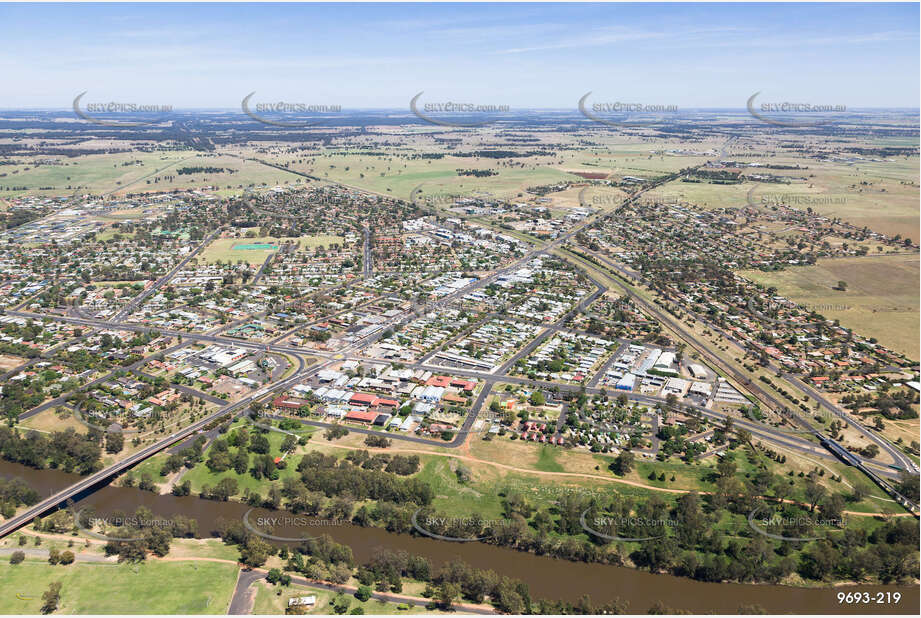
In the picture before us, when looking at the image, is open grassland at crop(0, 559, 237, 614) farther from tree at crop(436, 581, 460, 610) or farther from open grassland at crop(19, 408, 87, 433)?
open grassland at crop(19, 408, 87, 433)

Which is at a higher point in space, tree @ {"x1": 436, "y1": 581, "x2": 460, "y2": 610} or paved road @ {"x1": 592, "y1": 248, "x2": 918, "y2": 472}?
paved road @ {"x1": 592, "y1": 248, "x2": 918, "y2": 472}

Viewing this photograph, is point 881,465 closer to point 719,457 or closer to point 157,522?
point 719,457

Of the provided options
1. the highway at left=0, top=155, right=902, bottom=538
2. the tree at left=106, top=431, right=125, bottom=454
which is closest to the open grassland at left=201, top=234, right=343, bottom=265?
the highway at left=0, top=155, right=902, bottom=538

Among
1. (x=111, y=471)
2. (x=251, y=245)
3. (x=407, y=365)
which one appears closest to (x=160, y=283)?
(x=251, y=245)

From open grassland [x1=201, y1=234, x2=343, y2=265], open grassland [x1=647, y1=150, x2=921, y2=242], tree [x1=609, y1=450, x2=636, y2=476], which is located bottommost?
tree [x1=609, y1=450, x2=636, y2=476]

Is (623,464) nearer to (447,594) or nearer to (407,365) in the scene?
(447,594)

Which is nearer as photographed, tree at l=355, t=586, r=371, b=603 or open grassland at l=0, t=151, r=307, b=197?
tree at l=355, t=586, r=371, b=603

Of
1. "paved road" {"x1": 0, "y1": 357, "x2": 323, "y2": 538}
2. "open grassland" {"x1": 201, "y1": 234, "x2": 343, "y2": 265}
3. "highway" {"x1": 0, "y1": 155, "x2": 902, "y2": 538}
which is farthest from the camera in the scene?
"open grassland" {"x1": 201, "y1": 234, "x2": 343, "y2": 265}

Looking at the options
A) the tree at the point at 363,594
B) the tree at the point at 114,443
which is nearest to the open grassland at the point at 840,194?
the tree at the point at 363,594
